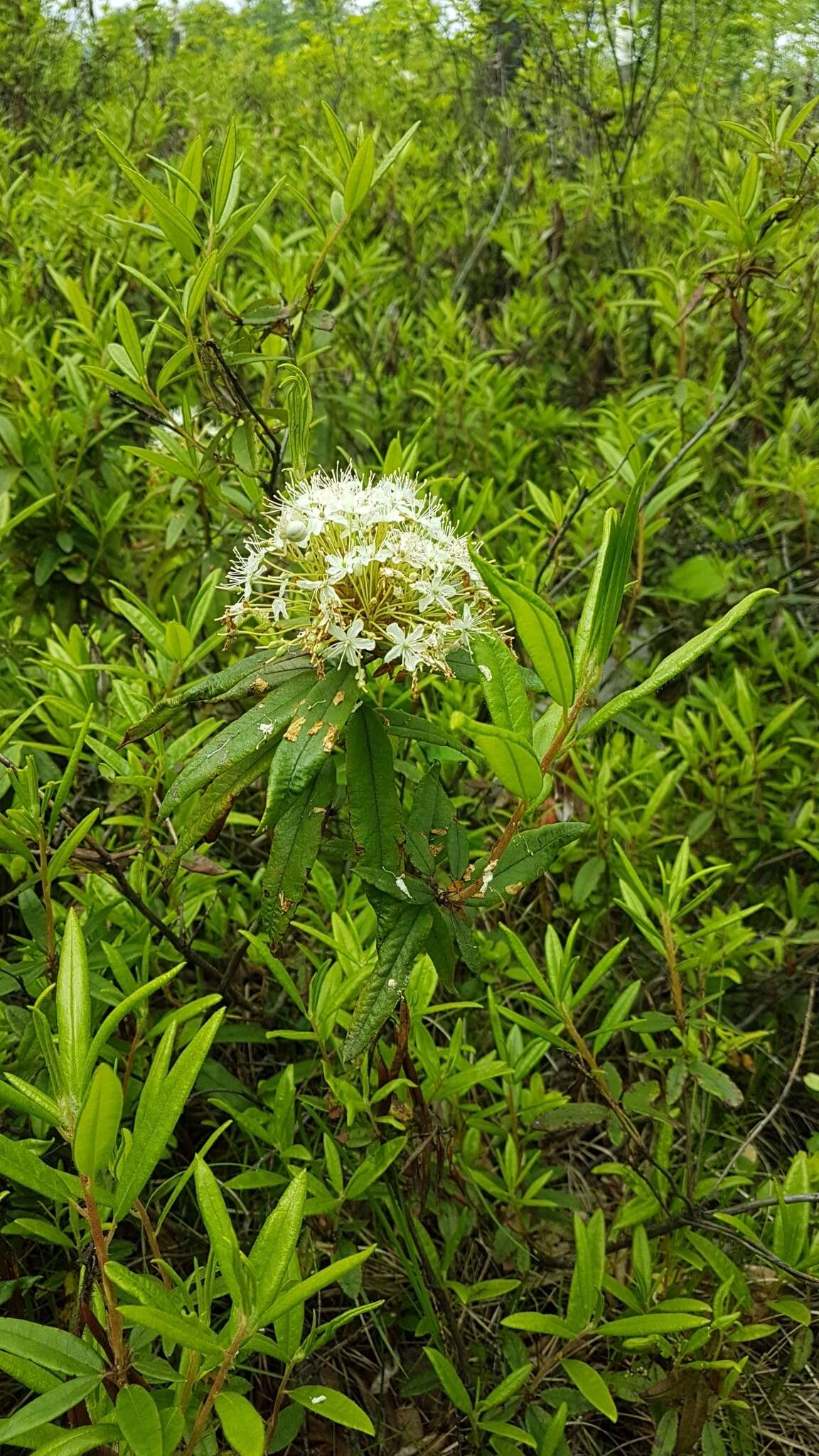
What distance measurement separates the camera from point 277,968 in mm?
1459

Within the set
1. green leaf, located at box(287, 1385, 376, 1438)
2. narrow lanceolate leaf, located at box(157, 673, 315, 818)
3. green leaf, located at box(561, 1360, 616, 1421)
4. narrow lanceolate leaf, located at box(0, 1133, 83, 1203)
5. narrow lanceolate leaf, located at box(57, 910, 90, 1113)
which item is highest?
narrow lanceolate leaf, located at box(157, 673, 315, 818)

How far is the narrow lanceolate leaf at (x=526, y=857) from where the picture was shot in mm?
1042

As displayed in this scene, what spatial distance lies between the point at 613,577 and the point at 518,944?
2.08 feet

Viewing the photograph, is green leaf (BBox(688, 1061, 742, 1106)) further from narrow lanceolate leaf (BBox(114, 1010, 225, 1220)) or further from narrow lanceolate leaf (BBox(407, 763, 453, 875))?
narrow lanceolate leaf (BBox(114, 1010, 225, 1220))

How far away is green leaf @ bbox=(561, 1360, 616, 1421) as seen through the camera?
1240mm

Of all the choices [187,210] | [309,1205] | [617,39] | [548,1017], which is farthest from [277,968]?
[617,39]

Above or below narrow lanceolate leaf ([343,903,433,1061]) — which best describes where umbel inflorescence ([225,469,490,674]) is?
above

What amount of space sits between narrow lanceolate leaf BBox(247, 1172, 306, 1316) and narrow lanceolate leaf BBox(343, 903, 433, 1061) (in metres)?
0.14

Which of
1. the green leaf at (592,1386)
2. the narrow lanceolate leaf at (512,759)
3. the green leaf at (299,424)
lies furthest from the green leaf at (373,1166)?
the green leaf at (299,424)

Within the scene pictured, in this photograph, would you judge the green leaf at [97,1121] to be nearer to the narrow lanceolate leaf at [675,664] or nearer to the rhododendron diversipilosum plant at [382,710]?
the rhododendron diversipilosum plant at [382,710]

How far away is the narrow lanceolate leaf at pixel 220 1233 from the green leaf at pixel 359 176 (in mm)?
1453

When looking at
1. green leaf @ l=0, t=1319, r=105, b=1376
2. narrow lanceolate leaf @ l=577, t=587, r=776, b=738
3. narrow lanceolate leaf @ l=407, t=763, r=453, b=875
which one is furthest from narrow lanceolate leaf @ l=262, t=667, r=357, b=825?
green leaf @ l=0, t=1319, r=105, b=1376

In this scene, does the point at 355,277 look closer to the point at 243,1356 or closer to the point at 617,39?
the point at 617,39

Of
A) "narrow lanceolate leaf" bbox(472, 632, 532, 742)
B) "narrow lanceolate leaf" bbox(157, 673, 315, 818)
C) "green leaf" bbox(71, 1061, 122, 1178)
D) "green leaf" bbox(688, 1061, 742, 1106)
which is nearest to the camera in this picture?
"green leaf" bbox(71, 1061, 122, 1178)
